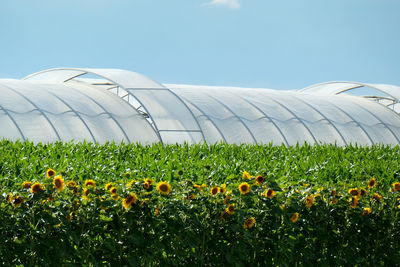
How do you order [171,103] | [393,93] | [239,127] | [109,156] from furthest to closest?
[393,93], [239,127], [171,103], [109,156]

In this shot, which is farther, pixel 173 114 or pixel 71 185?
pixel 173 114

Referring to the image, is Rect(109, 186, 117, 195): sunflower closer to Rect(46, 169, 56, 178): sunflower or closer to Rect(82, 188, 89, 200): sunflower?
Rect(82, 188, 89, 200): sunflower

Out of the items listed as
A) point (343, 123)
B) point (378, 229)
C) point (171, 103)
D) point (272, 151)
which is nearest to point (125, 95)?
point (171, 103)

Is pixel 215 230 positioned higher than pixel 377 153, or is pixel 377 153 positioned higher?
pixel 215 230

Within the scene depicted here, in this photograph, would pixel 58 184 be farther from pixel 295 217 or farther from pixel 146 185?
pixel 295 217

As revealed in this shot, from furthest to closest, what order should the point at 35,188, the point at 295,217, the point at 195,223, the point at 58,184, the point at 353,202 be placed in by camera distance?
the point at 353,202 → the point at 295,217 → the point at 195,223 → the point at 58,184 → the point at 35,188

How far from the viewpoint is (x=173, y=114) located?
50.9 ft

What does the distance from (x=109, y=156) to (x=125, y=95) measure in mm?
10756

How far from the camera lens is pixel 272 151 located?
11.0 meters

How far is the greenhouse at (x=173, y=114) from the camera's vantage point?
14898mm

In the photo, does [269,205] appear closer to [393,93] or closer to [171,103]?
[171,103]

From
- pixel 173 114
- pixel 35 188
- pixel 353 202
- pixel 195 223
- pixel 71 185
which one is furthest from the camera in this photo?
pixel 173 114

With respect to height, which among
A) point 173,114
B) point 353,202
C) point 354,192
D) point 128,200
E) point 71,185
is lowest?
point 173,114

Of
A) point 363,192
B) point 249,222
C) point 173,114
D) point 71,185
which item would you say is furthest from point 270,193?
point 173,114
